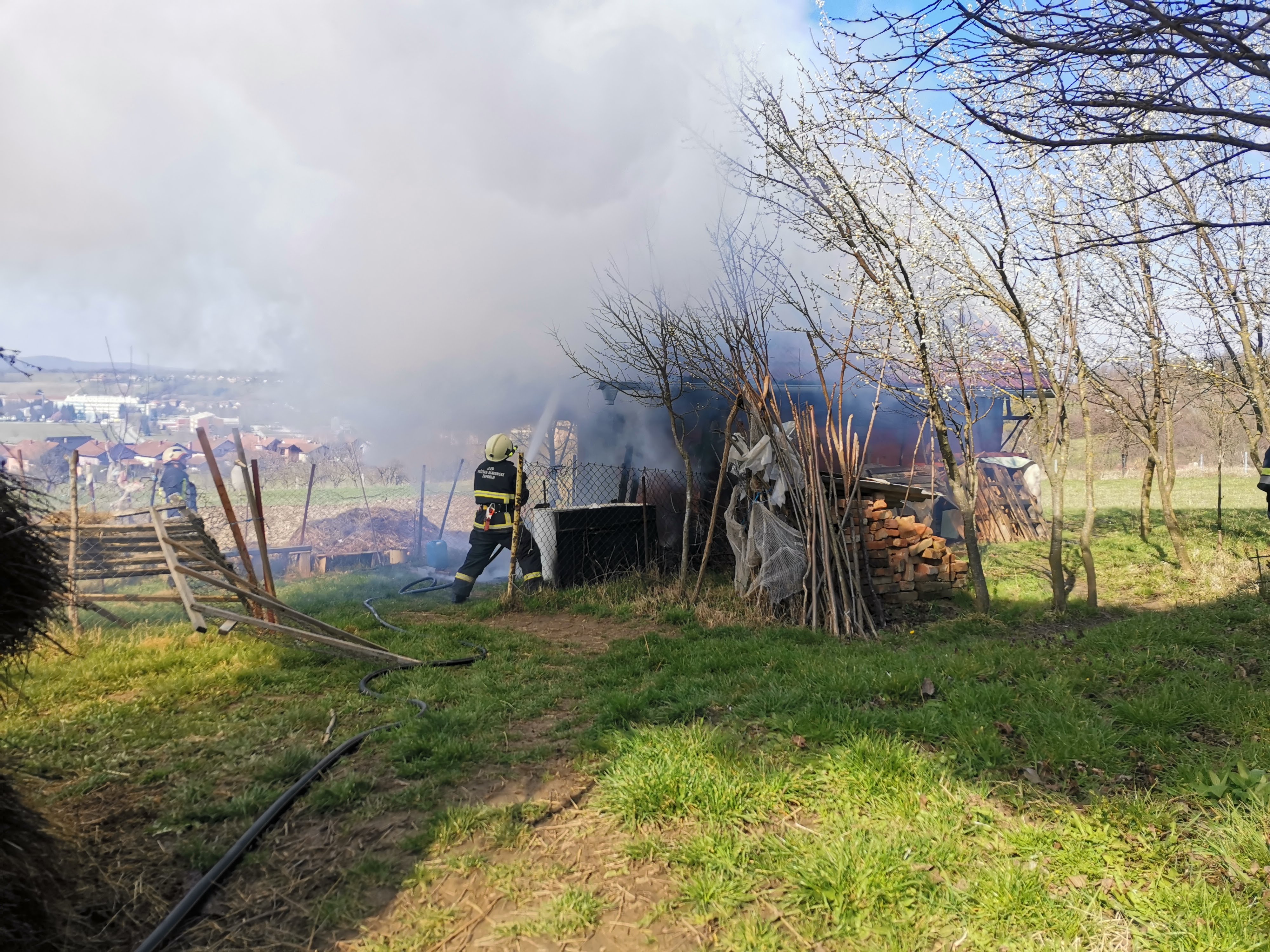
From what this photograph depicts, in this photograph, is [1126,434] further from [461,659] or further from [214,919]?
[214,919]

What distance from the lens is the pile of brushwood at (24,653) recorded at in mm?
2191

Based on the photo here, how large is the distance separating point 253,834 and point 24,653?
120 centimetres

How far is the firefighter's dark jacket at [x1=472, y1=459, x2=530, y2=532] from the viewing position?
8.49m

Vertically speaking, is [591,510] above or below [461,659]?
above

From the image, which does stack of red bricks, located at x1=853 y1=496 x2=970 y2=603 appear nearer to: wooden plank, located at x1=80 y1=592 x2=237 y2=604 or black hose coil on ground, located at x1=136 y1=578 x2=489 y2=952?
black hose coil on ground, located at x1=136 y1=578 x2=489 y2=952

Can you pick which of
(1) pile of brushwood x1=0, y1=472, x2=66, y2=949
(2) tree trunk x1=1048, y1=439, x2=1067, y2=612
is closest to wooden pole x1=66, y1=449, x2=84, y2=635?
(1) pile of brushwood x1=0, y1=472, x2=66, y2=949

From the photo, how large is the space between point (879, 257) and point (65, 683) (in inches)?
290

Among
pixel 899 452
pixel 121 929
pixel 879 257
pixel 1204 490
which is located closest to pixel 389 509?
pixel 899 452

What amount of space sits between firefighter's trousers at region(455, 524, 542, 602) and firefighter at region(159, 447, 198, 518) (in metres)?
6.78

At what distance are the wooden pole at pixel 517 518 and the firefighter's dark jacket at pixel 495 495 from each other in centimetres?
7

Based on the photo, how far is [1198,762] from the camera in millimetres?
3178

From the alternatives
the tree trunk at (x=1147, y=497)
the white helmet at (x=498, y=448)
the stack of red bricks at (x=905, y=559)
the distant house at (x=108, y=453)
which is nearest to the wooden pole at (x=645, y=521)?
the white helmet at (x=498, y=448)

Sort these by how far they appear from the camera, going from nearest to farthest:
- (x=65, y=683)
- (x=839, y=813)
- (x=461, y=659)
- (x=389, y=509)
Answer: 1. (x=839, y=813)
2. (x=65, y=683)
3. (x=461, y=659)
4. (x=389, y=509)

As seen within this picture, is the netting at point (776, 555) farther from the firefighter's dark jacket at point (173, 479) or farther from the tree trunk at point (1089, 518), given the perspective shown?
the firefighter's dark jacket at point (173, 479)
